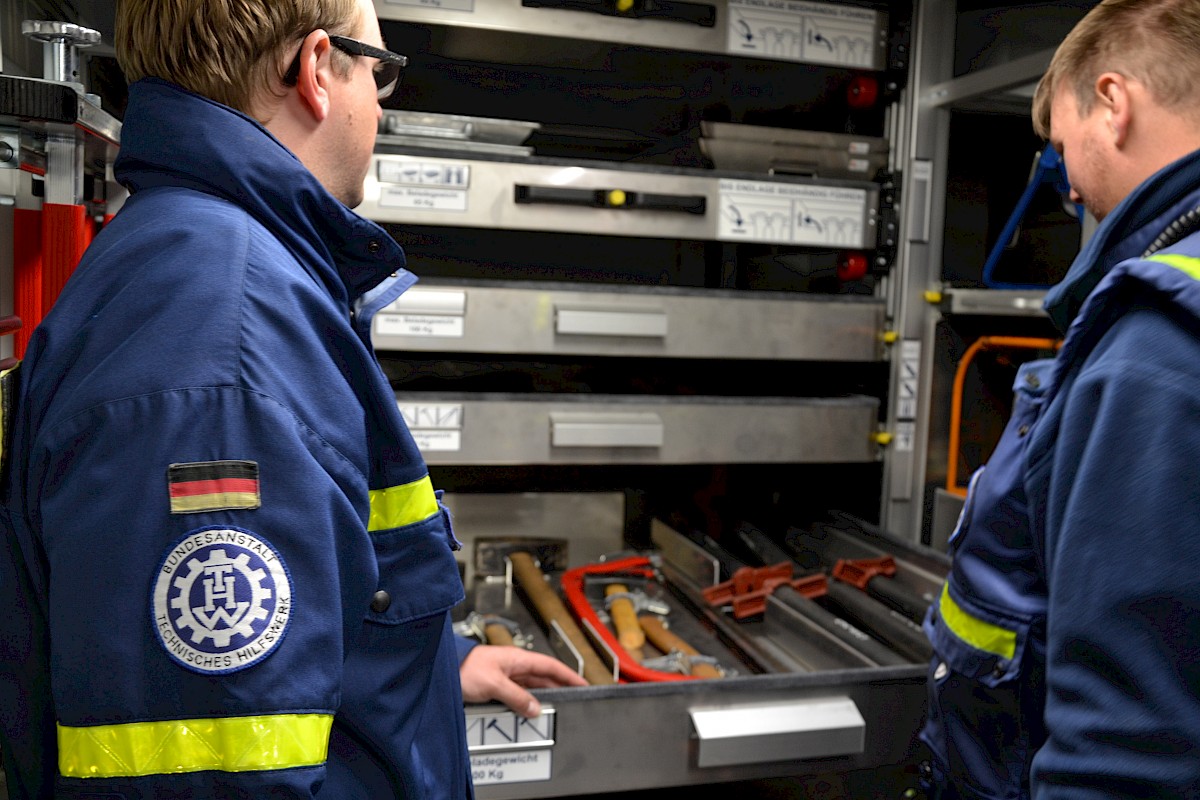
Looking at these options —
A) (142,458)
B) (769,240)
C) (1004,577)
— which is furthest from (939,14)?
(142,458)

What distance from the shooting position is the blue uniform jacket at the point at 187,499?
0.65 meters

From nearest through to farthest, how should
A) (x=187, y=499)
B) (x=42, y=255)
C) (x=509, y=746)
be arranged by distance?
1. (x=187, y=499)
2. (x=42, y=255)
3. (x=509, y=746)

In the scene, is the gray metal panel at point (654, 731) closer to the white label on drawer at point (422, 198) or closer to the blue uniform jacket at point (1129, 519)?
the blue uniform jacket at point (1129, 519)

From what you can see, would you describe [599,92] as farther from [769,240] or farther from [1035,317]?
[1035,317]

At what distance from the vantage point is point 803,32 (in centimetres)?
190

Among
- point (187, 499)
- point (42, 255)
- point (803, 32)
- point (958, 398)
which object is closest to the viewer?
point (187, 499)

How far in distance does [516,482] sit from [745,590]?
2.01 ft

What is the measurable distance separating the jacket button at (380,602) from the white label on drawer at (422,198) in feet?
3.34

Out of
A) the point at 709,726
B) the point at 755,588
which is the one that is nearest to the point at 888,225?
the point at 755,588

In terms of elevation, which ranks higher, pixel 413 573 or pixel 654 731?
pixel 413 573

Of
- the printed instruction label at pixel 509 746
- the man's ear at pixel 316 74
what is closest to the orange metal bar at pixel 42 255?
the man's ear at pixel 316 74

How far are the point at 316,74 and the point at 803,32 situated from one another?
1.29 metres

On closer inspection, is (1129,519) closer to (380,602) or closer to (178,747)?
(380,602)

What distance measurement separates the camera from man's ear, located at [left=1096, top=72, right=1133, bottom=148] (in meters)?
1.09
